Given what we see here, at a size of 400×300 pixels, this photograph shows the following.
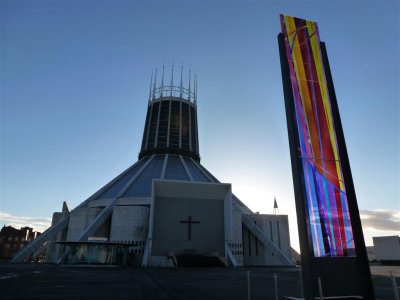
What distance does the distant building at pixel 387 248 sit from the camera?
39.3 metres

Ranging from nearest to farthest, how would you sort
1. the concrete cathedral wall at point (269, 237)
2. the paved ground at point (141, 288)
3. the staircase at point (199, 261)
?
the paved ground at point (141, 288) → the staircase at point (199, 261) → the concrete cathedral wall at point (269, 237)

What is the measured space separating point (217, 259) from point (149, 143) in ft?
89.3

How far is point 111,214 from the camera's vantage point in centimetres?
3547

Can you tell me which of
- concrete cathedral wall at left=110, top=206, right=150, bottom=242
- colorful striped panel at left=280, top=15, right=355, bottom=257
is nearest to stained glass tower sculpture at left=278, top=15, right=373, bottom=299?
colorful striped panel at left=280, top=15, right=355, bottom=257

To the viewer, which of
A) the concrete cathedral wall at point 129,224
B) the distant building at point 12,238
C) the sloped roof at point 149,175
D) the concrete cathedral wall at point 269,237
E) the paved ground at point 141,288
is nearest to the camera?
the paved ground at point 141,288

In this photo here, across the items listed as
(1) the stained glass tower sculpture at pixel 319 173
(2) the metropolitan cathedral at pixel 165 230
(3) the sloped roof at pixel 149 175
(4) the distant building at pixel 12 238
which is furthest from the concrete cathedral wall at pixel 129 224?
(4) the distant building at pixel 12 238

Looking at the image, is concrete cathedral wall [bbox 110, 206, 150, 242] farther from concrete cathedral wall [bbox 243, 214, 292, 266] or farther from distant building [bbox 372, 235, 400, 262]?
distant building [bbox 372, 235, 400, 262]

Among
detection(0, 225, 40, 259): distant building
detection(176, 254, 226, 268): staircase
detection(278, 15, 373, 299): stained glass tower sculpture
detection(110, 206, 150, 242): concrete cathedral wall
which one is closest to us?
detection(278, 15, 373, 299): stained glass tower sculpture

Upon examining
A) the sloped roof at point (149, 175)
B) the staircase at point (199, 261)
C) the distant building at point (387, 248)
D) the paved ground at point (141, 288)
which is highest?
the sloped roof at point (149, 175)

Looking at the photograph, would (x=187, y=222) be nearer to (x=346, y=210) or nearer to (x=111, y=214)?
(x=111, y=214)

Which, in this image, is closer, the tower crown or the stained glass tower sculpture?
the stained glass tower sculpture

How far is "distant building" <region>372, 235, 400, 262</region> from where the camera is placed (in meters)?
39.3

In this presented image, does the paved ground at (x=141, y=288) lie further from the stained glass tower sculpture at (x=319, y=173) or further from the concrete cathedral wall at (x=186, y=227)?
the concrete cathedral wall at (x=186, y=227)

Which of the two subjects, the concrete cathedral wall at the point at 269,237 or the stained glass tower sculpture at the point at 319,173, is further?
the concrete cathedral wall at the point at 269,237
